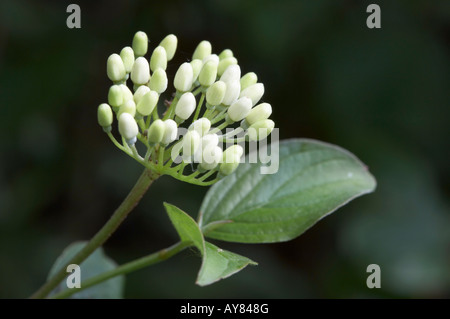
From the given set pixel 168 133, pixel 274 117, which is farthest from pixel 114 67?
pixel 274 117

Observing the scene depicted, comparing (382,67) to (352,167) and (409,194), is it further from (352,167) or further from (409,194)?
(352,167)

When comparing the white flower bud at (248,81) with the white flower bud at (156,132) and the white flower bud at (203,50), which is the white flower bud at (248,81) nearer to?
the white flower bud at (203,50)

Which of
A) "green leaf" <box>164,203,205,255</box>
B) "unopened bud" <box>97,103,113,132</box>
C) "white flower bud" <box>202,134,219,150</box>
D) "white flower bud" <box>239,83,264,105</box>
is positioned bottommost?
"green leaf" <box>164,203,205,255</box>

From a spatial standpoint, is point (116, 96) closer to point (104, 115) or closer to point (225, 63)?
point (104, 115)

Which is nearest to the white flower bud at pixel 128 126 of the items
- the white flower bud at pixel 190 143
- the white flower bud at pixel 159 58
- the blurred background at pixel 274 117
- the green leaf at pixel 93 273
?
the white flower bud at pixel 190 143

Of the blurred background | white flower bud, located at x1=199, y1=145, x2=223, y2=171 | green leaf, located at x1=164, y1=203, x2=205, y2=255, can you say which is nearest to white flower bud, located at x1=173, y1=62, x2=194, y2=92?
white flower bud, located at x1=199, y1=145, x2=223, y2=171

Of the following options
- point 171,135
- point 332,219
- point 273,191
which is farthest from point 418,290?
point 171,135

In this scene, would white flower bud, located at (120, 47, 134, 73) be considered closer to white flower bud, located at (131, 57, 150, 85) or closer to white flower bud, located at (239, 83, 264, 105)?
white flower bud, located at (131, 57, 150, 85)
